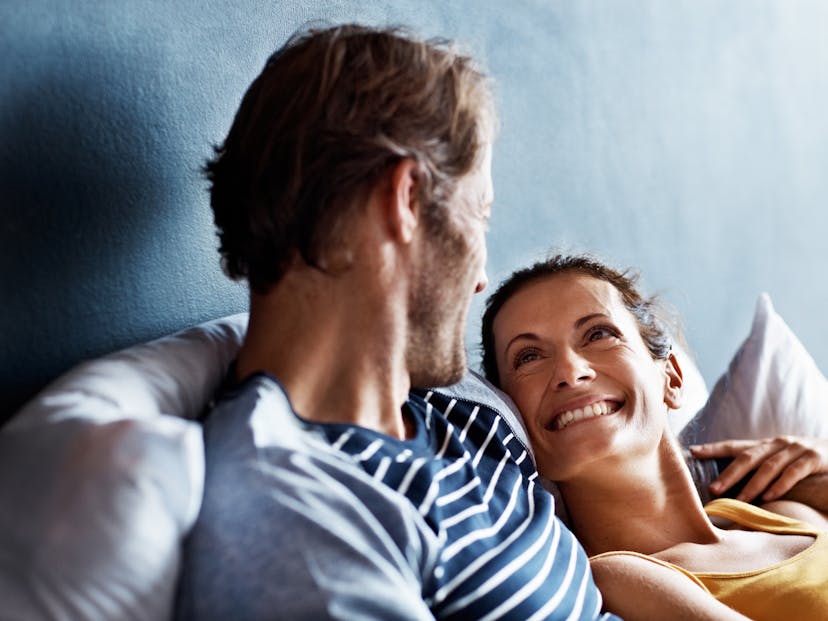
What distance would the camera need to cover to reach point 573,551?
118cm

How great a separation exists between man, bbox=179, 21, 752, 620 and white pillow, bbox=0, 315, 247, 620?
2.8 inches

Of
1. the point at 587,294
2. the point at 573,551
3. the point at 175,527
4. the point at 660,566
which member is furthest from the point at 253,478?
the point at 587,294

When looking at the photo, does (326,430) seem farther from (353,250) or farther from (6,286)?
(6,286)

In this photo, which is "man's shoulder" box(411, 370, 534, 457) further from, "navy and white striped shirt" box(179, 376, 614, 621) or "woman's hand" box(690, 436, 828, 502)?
"woman's hand" box(690, 436, 828, 502)

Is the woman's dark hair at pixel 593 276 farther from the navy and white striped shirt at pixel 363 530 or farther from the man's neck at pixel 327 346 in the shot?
the man's neck at pixel 327 346

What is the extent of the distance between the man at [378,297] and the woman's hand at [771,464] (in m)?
0.51

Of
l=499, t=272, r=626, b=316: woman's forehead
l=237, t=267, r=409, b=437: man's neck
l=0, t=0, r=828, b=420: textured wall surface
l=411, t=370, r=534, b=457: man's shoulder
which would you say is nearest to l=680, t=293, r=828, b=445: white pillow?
l=0, t=0, r=828, b=420: textured wall surface

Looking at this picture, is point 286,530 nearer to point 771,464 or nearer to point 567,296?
point 567,296

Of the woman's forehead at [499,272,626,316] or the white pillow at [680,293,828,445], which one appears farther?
the white pillow at [680,293,828,445]

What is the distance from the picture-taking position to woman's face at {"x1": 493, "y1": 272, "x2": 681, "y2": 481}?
1.38 m

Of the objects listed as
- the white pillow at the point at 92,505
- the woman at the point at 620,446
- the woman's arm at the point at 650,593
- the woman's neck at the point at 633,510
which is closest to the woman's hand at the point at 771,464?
the woman at the point at 620,446

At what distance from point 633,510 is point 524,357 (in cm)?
28

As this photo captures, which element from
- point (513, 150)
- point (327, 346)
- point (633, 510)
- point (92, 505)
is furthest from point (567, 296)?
point (92, 505)

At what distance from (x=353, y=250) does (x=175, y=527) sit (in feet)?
1.20
